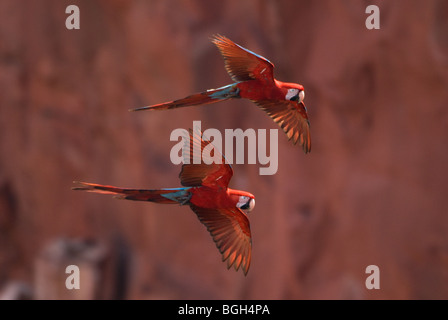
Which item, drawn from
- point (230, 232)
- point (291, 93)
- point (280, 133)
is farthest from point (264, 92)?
point (280, 133)

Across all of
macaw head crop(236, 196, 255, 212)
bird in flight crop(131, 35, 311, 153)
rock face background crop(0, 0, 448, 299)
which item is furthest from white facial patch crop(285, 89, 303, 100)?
rock face background crop(0, 0, 448, 299)

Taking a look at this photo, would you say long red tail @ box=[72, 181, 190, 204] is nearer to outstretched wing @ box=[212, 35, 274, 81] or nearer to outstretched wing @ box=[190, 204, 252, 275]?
outstretched wing @ box=[190, 204, 252, 275]

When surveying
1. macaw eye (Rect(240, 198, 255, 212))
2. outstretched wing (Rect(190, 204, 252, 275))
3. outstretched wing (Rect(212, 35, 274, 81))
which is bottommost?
outstretched wing (Rect(190, 204, 252, 275))

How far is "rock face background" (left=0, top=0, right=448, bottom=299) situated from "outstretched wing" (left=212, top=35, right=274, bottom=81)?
1691 millimetres

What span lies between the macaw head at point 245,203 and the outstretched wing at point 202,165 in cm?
3

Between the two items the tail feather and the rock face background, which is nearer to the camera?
the tail feather

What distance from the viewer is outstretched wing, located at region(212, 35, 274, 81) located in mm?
775

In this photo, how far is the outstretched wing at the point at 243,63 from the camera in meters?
0.77

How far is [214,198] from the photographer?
0.79 m

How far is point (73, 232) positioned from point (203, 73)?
1.87 m

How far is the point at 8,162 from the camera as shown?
182 inches

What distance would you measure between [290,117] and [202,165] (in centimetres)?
11
